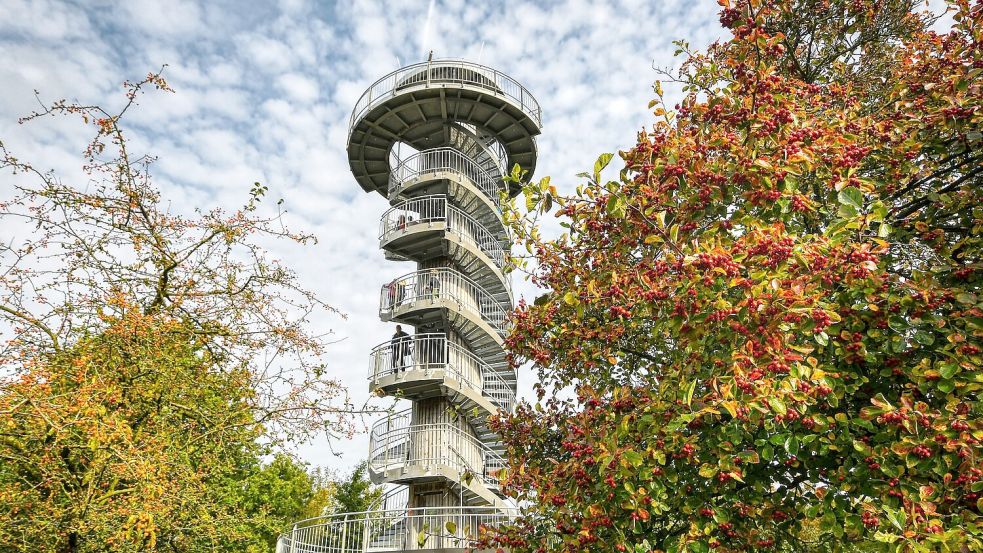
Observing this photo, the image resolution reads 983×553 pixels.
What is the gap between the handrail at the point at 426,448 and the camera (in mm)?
14578

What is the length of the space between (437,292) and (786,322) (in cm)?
1288

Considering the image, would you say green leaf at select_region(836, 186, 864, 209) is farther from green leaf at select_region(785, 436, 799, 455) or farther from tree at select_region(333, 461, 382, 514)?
tree at select_region(333, 461, 382, 514)

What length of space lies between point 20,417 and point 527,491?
4666mm

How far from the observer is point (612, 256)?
18.6ft

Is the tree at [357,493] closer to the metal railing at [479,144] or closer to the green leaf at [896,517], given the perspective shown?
the metal railing at [479,144]

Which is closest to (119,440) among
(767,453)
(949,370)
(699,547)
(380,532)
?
(699,547)

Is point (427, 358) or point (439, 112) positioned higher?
point (439, 112)

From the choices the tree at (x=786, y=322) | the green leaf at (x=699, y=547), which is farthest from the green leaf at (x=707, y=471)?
the green leaf at (x=699, y=547)

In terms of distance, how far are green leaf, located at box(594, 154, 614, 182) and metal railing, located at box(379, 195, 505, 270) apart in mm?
12569

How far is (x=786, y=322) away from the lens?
375cm

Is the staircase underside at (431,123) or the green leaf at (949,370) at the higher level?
the staircase underside at (431,123)

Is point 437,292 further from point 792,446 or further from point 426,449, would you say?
point 792,446

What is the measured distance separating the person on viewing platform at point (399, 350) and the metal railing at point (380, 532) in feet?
12.0

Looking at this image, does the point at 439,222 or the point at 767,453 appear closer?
the point at 767,453
